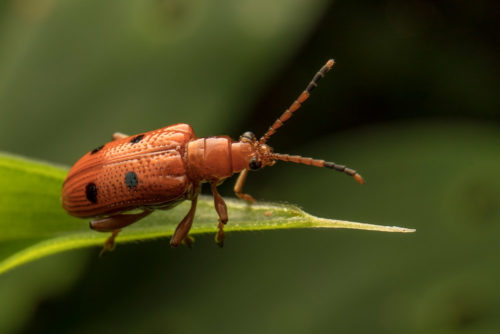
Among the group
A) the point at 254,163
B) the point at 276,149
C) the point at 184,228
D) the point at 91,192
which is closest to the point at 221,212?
the point at 184,228

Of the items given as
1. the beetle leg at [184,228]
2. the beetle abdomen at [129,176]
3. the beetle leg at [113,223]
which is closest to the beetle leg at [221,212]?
the beetle leg at [184,228]

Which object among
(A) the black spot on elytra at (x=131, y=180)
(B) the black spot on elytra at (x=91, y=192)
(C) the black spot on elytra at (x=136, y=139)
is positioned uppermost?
(C) the black spot on elytra at (x=136, y=139)

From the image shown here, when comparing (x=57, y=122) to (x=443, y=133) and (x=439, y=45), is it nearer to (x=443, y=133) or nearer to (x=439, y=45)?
(x=443, y=133)

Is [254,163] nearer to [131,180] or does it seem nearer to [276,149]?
[131,180]

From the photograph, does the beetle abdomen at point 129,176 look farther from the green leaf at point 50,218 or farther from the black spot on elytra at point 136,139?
the green leaf at point 50,218

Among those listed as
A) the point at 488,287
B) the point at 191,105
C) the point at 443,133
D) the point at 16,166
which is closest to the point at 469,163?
the point at 443,133

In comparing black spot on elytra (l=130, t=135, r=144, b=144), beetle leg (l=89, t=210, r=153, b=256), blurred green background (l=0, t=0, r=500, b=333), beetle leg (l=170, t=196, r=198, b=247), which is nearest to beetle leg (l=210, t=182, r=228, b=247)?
beetle leg (l=170, t=196, r=198, b=247)
